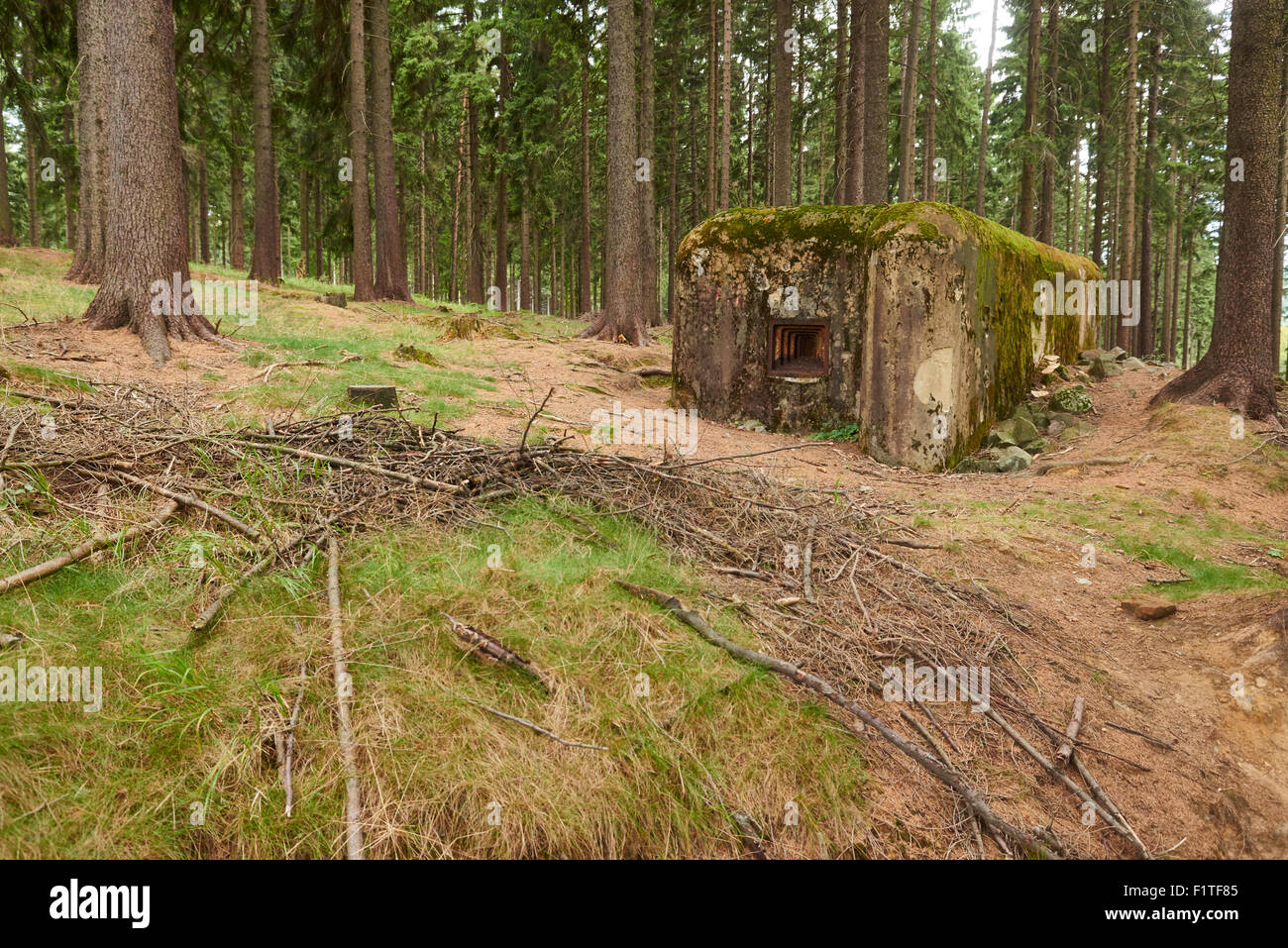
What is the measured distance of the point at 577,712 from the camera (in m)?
3.52

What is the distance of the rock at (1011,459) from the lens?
29.8 ft

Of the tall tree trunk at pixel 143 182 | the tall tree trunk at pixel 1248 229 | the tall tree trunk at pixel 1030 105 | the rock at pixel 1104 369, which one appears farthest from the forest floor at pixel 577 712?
the tall tree trunk at pixel 1030 105

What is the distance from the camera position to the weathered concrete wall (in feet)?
28.3

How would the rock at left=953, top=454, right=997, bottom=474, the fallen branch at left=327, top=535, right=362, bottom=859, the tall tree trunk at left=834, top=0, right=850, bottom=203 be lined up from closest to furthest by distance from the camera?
the fallen branch at left=327, top=535, right=362, bottom=859, the rock at left=953, top=454, right=997, bottom=474, the tall tree trunk at left=834, top=0, right=850, bottom=203

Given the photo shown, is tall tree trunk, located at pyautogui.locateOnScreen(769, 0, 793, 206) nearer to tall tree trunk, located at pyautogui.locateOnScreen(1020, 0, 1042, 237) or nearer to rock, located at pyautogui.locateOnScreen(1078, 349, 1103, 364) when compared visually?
tall tree trunk, located at pyautogui.locateOnScreen(1020, 0, 1042, 237)

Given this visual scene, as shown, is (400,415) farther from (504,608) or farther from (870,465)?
(870,465)

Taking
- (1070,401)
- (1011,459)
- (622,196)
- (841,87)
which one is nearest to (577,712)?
(1011,459)

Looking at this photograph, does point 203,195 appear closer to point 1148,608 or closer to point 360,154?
point 360,154

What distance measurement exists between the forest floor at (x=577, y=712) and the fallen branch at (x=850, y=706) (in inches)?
3.8

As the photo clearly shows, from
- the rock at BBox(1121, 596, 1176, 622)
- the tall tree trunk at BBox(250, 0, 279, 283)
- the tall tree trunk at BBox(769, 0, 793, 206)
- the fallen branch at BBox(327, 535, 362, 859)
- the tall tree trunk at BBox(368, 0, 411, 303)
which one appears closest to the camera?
the fallen branch at BBox(327, 535, 362, 859)

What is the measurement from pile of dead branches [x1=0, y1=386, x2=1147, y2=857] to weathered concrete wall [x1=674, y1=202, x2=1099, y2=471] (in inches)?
124

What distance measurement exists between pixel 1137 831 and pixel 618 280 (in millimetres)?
12710

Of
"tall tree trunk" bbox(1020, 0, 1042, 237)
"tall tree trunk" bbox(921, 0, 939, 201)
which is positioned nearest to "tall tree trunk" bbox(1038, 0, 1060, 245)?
"tall tree trunk" bbox(1020, 0, 1042, 237)

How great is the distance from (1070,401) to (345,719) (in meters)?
11.6
